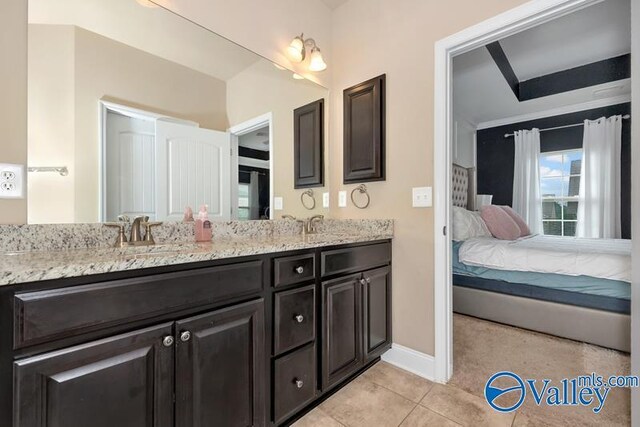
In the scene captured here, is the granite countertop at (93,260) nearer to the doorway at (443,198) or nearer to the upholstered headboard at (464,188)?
the doorway at (443,198)

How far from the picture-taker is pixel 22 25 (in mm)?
1083

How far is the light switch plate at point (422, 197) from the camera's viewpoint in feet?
5.81

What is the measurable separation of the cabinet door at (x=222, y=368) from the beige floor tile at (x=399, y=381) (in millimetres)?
853

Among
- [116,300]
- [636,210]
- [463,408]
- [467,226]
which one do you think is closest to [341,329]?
[463,408]

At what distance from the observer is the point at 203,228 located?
148 cm

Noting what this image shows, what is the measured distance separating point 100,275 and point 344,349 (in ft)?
4.04

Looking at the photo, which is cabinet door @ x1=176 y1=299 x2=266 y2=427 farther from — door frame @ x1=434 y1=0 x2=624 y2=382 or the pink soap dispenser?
door frame @ x1=434 y1=0 x2=624 y2=382

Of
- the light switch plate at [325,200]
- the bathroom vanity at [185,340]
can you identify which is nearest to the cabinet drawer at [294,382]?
the bathroom vanity at [185,340]

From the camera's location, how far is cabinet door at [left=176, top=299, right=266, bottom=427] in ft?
3.16

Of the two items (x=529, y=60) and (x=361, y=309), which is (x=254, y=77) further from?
(x=529, y=60)

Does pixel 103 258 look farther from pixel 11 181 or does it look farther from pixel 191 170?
pixel 191 170

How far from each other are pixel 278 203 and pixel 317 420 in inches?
50.4

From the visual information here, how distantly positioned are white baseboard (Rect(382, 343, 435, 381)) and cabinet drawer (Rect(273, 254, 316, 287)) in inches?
38.3

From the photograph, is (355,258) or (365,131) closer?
(355,258)
